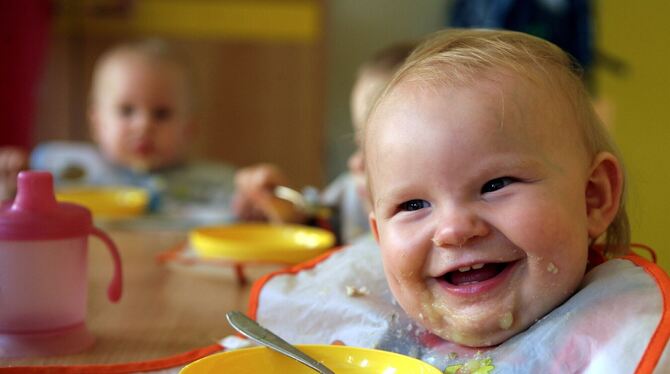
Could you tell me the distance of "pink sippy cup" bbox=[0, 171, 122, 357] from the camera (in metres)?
0.88

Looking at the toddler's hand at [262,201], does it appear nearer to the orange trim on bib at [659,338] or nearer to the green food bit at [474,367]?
the green food bit at [474,367]

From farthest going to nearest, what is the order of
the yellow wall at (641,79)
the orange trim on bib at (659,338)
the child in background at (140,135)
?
the yellow wall at (641,79) → the child in background at (140,135) → the orange trim on bib at (659,338)

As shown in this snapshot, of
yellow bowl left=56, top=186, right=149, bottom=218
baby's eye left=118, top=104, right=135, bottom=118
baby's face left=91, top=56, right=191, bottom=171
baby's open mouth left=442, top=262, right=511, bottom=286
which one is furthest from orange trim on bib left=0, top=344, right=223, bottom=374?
baby's eye left=118, top=104, right=135, bottom=118

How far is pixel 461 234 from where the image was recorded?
74 centimetres

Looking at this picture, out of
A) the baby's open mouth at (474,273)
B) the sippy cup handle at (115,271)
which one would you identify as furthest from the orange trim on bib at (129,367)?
the baby's open mouth at (474,273)

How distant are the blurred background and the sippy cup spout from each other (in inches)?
109

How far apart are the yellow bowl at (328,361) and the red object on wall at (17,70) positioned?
2713 mm

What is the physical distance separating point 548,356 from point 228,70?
351cm

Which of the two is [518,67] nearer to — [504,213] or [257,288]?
[504,213]

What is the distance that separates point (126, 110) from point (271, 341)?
6.30 ft

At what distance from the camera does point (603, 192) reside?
33.0 inches

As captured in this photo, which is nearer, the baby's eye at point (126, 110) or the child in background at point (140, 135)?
the child in background at point (140, 135)

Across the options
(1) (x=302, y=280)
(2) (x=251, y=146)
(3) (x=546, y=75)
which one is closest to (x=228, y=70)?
(2) (x=251, y=146)

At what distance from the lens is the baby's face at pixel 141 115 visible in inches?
99.0
